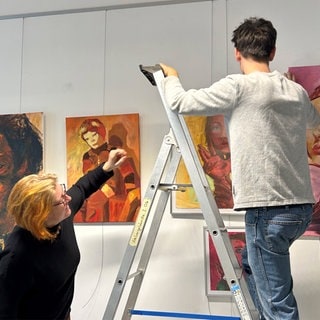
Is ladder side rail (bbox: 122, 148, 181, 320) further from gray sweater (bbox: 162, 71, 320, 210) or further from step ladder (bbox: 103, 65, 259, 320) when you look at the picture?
gray sweater (bbox: 162, 71, 320, 210)

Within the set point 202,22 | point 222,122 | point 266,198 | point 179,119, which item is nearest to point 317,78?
point 222,122

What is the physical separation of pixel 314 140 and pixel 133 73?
93cm

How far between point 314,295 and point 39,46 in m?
1.83

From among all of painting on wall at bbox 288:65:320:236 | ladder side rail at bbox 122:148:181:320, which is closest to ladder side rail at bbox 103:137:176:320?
ladder side rail at bbox 122:148:181:320

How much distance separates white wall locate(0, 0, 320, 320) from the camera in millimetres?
1987

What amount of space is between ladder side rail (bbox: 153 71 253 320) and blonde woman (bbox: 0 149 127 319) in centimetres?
47

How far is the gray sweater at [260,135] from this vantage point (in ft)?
4.23

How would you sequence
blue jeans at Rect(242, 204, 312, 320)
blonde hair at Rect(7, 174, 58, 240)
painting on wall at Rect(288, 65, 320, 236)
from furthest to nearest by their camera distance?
painting on wall at Rect(288, 65, 320, 236), blonde hair at Rect(7, 174, 58, 240), blue jeans at Rect(242, 204, 312, 320)

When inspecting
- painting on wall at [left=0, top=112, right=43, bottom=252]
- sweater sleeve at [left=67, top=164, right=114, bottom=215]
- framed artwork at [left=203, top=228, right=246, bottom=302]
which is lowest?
framed artwork at [left=203, top=228, right=246, bottom=302]

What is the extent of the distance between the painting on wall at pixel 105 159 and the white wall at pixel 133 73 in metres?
0.05

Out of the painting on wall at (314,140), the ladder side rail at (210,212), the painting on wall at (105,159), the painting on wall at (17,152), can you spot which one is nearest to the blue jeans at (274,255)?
the ladder side rail at (210,212)

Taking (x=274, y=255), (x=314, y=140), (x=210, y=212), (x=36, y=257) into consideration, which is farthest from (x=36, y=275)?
(x=314, y=140)

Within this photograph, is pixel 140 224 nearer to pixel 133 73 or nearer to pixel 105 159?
pixel 105 159

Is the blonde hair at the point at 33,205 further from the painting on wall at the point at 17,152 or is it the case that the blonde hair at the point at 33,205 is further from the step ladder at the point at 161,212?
the painting on wall at the point at 17,152
